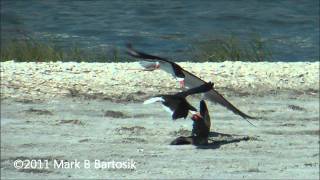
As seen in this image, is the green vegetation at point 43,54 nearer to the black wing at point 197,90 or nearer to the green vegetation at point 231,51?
the green vegetation at point 231,51

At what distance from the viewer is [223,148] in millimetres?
6688

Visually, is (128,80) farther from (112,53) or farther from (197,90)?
(112,53)

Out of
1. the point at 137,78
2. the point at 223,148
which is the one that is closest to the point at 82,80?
the point at 137,78

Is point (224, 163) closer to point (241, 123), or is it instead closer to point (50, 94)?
point (241, 123)

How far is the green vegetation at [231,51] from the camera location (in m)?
11.6

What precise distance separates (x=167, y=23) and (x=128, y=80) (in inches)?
340

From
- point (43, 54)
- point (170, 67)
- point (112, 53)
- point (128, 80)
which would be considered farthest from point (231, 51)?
point (170, 67)

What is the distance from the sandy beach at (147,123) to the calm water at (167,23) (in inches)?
147

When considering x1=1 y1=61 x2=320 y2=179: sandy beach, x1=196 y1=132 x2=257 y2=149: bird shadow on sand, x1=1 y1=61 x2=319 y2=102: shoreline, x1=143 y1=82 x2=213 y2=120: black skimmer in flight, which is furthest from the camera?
x1=1 y1=61 x2=319 y2=102: shoreline

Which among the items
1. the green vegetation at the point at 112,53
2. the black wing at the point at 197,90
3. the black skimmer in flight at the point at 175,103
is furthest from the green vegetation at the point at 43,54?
the black skimmer in flight at the point at 175,103

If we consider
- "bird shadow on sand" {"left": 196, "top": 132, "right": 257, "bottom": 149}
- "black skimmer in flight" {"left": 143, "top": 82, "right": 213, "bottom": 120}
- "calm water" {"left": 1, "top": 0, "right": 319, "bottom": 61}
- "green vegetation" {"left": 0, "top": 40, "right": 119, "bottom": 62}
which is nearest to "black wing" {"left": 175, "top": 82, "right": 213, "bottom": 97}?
"black skimmer in flight" {"left": 143, "top": 82, "right": 213, "bottom": 120}

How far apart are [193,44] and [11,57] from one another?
3477 millimetres

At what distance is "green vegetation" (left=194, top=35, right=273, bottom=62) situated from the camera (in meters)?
11.6

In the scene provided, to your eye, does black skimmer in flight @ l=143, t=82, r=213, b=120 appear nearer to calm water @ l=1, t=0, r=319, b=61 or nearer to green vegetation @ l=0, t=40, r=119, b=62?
green vegetation @ l=0, t=40, r=119, b=62
